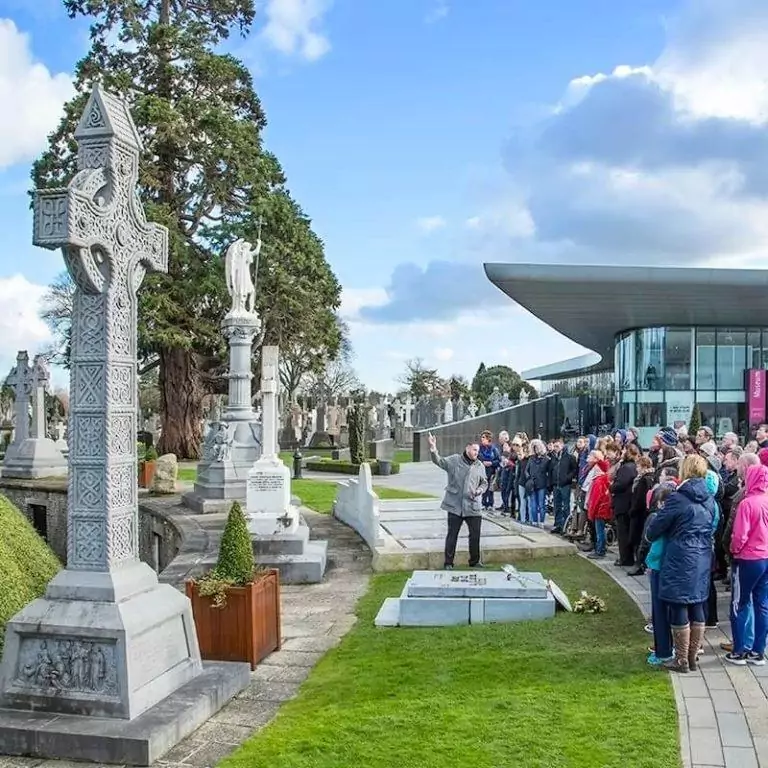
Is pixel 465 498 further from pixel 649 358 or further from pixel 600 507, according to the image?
pixel 649 358

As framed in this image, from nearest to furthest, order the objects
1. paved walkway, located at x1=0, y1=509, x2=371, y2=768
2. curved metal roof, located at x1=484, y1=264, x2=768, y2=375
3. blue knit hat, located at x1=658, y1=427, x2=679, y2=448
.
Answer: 1. paved walkway, located at x1=0, y1=509, x2=371, y2=768
2. blue knit hat, located at x1=658, y1=427, x2=679, y2=448
3. curved metal roof, located at x1=484, y1=264, x2=768, y2=375

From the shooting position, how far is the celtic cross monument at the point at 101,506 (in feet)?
17.2

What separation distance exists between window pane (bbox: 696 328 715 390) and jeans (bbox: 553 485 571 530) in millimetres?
25015

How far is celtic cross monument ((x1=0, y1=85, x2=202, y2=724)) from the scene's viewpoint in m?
5.23

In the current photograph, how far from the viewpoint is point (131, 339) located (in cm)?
589

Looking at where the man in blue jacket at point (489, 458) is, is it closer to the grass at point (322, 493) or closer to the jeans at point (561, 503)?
the grass at point (322, 493)

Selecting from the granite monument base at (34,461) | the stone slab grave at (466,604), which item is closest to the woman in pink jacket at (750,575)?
the stone slab grave at (466,604)

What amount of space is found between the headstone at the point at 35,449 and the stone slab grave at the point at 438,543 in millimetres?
13471

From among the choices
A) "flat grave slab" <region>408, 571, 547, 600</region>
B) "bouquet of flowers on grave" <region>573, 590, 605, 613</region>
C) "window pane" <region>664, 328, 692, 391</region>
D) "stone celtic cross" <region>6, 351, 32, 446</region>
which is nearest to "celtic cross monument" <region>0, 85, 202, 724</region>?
"flat grave slab" <region>408, 571, 547, 600</region>

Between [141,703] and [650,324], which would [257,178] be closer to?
[650,324]

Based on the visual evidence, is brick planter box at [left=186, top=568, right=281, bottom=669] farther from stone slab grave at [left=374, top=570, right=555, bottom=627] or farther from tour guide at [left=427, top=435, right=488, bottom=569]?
tour guide at [left=427, top=435, right=488, bottom=569]

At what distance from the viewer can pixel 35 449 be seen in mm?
24000

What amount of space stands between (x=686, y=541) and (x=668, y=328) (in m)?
32.0

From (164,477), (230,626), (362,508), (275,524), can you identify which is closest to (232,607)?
(230,626)
